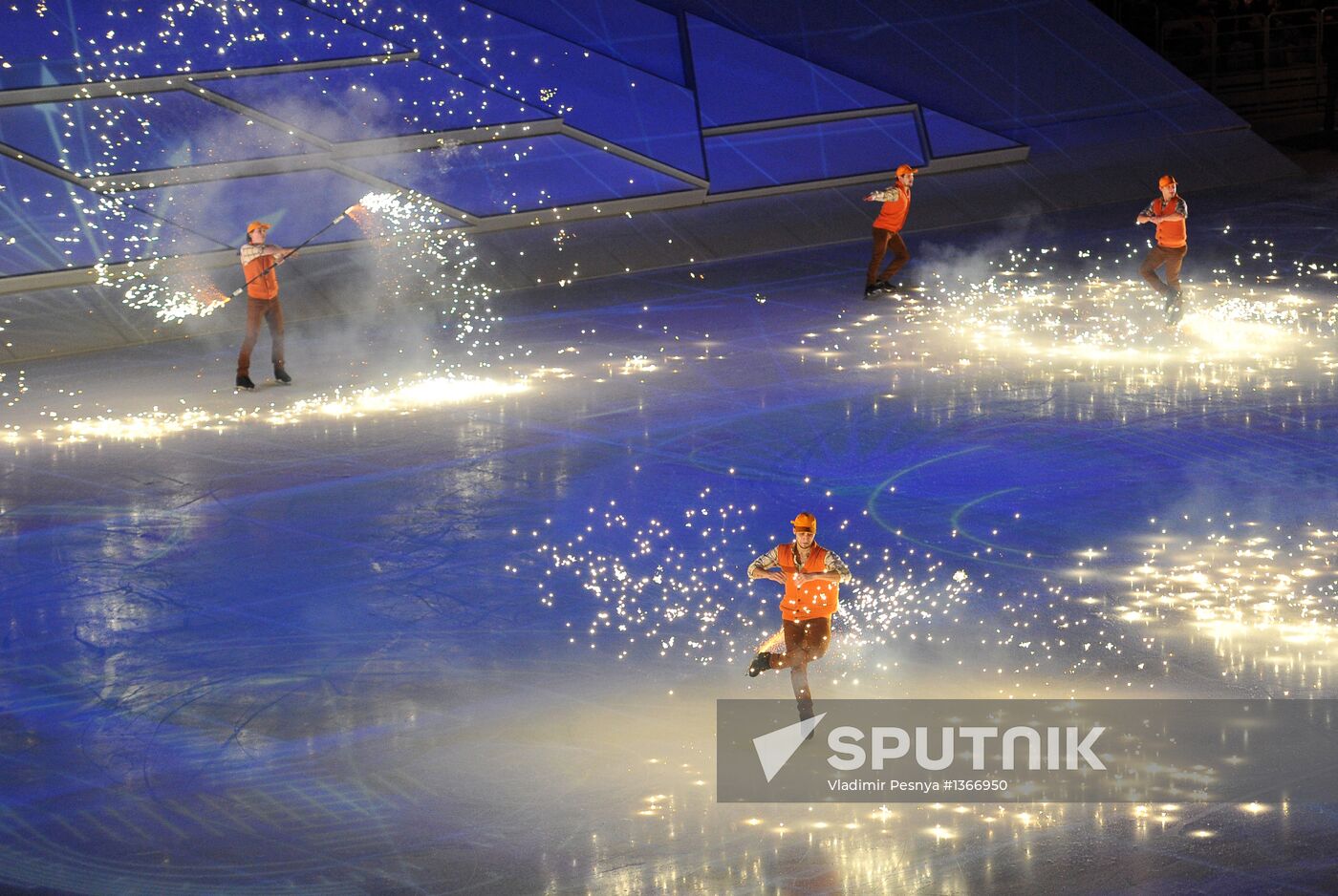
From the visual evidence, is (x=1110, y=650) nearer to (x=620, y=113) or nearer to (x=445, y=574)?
(x=445, y=574)

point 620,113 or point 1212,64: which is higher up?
point 1212,64

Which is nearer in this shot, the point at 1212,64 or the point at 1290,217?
the point at 1290,217

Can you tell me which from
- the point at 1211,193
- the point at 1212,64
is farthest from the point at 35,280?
the point at 1212,64

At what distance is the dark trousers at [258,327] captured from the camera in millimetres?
14359

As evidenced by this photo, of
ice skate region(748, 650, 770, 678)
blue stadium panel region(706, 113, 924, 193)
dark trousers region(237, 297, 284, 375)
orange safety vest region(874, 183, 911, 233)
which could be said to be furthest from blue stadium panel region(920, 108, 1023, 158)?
ice skate region(748, 650, 770, 678)

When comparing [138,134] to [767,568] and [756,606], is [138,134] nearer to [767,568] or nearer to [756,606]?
[756,606]

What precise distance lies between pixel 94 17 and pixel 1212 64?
18.0m

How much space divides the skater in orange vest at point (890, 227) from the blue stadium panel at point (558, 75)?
458 cm

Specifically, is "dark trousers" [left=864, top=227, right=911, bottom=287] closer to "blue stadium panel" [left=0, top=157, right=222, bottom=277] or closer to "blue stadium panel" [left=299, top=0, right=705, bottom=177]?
"blue stadium panel" [left=299, top=0, right=705, bottom=177]

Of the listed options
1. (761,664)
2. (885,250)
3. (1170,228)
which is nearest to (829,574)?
(761,664)

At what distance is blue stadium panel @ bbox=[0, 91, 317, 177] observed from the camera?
59.7 ft

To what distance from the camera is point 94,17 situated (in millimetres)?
18938

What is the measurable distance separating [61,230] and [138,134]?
1653 mm

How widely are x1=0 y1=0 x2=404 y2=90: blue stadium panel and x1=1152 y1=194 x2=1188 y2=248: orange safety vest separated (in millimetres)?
9701
